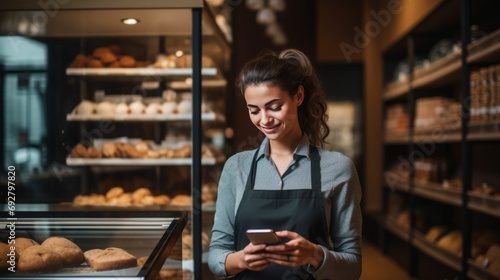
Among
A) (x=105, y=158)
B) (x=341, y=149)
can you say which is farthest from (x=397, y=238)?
(x=105, y=158)

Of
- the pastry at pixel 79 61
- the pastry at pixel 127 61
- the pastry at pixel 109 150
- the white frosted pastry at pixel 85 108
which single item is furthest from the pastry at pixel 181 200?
the pastry at pixel 79 61

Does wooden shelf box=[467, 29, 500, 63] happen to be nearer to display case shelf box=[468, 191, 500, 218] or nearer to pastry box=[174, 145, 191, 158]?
display case shelf box=[468, 191, 500, 218]

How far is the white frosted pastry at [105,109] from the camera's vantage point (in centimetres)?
271

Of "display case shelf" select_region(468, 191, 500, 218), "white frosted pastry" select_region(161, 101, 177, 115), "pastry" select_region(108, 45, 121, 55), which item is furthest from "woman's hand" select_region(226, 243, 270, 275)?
"display case shelf" select_region(468, 191, 500, 218)

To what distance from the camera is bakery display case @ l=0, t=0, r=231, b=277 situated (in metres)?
2.52

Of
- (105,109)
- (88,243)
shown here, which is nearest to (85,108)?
(105,109)

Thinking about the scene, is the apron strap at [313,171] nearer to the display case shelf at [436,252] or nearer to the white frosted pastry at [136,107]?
the white frosted pastry at [136,107]

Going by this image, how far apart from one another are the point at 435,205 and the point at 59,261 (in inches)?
166

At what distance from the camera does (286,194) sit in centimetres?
152

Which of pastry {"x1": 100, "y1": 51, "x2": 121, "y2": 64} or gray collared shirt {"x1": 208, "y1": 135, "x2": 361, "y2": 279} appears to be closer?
gray collared shirt {"x1": 208, "y1": 135, "x2": 361, "y2": 279}

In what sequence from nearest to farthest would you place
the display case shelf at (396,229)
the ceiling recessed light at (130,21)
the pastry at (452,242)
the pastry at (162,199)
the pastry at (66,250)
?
the pastry at (66,250), the ceiling recessed light at (130,21), the pastry at (162,199), the pastry at (452,242), the display case shelf at (396,229)

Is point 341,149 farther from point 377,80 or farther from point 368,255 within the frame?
point 368,255

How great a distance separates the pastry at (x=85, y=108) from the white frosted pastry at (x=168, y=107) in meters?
0.51

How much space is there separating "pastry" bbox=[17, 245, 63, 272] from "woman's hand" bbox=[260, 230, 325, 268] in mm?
666
